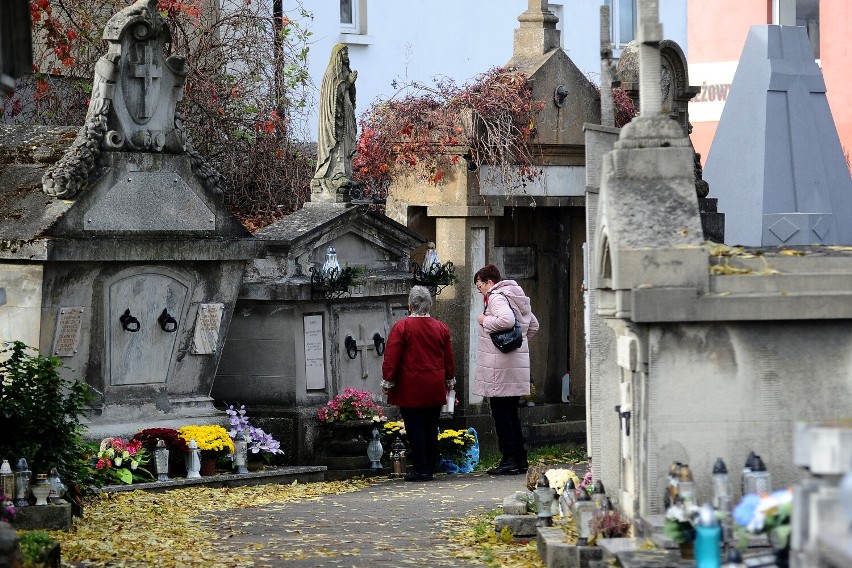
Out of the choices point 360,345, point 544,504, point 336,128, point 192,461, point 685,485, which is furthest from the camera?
point 360,345

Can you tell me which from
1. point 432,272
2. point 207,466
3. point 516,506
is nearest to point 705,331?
point 516,506

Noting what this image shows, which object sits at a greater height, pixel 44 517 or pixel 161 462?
pixel 161 462

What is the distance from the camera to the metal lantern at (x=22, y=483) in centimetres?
997

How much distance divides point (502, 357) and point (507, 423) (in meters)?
0.54

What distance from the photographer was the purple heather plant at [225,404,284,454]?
13750 millimetres

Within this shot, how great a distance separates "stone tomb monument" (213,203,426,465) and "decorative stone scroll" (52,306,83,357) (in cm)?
185

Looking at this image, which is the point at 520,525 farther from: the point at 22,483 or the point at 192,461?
the point at 192,461

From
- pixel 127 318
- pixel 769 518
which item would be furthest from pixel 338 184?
pixel 769 518

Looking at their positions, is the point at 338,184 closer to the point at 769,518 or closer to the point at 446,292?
the point at 446,292

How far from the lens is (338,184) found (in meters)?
14.9

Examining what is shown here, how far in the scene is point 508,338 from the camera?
45.4 feet

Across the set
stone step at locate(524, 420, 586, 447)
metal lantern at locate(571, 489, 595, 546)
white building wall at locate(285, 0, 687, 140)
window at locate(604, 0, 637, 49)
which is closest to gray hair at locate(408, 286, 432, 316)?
stone step at locate(524, 420, 586, 447)

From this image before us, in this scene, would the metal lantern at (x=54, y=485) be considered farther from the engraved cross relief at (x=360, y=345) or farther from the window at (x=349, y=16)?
the window at (x=349, y=16)

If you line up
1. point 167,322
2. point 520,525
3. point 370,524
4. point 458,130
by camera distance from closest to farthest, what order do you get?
point 520,525 → point 370,524 → point 167,322 → point 458,130
